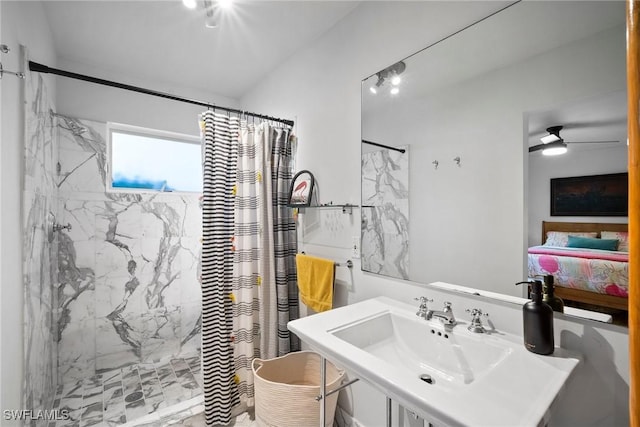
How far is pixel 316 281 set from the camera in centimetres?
175

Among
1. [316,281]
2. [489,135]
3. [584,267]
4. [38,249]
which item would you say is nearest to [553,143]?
[489,135]

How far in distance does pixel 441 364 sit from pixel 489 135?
948mm

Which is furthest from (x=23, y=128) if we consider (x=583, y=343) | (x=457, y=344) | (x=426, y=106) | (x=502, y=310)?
(x=583, y=343)

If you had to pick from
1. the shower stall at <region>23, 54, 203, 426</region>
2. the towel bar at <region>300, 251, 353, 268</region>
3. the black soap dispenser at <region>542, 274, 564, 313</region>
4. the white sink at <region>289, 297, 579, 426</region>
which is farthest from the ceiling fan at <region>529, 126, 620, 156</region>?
the shower stall at <region>23, 54, 203, 426</region>

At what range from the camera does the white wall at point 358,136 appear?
2.79 feet

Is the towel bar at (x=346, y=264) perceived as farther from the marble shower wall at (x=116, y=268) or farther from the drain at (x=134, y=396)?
the drain at (x=134, y=396)

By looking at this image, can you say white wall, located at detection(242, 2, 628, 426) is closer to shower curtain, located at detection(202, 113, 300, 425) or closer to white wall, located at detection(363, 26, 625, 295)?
white wall, located at detection(363, 26, 625, 295)

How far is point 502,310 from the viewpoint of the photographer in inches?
41.6

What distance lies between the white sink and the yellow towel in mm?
335

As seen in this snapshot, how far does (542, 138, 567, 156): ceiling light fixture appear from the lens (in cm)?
94

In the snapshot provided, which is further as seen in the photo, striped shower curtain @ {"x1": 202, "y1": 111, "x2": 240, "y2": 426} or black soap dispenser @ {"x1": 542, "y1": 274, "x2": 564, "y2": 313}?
striped shower curtain @ {"x1": 202, "y1": 111, "x2": 240, "y2": 426}

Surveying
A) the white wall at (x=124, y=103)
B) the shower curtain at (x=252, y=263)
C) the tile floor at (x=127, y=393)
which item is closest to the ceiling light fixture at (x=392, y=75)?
the shower curtain at (x=252, y=263)

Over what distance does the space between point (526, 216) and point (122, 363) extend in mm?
3192

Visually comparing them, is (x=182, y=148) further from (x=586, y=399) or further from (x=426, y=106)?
(x=586, y=399)
